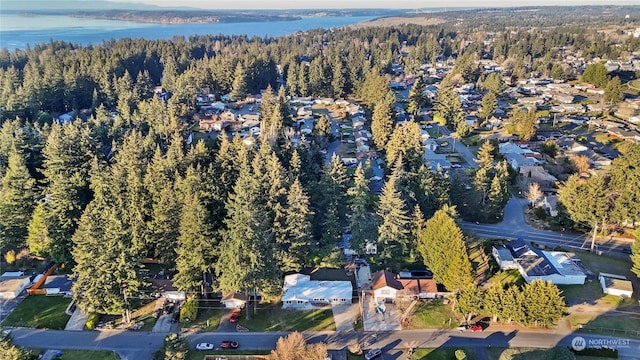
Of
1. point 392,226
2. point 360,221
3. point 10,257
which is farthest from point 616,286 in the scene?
point 10,257

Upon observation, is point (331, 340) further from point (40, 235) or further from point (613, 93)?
point (613, 93)

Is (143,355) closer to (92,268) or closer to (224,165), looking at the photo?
(92,268)

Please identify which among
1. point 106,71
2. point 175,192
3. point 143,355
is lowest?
point 143,355

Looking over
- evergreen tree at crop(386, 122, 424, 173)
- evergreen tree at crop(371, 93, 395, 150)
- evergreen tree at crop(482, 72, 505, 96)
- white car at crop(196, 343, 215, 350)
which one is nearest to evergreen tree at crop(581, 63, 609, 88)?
evergreen tree at crop(482, 72, 505, 96)

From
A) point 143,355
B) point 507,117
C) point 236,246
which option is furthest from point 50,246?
point 507,117

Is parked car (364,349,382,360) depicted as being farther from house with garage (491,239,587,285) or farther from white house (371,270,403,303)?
house with garage (491,239,587,285)

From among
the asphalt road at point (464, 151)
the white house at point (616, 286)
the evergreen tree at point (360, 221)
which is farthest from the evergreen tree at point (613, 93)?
the evergreen tree at point (360, 221)

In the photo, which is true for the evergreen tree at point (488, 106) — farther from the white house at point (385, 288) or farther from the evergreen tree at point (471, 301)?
the evergreen tree at point (471, 301)
